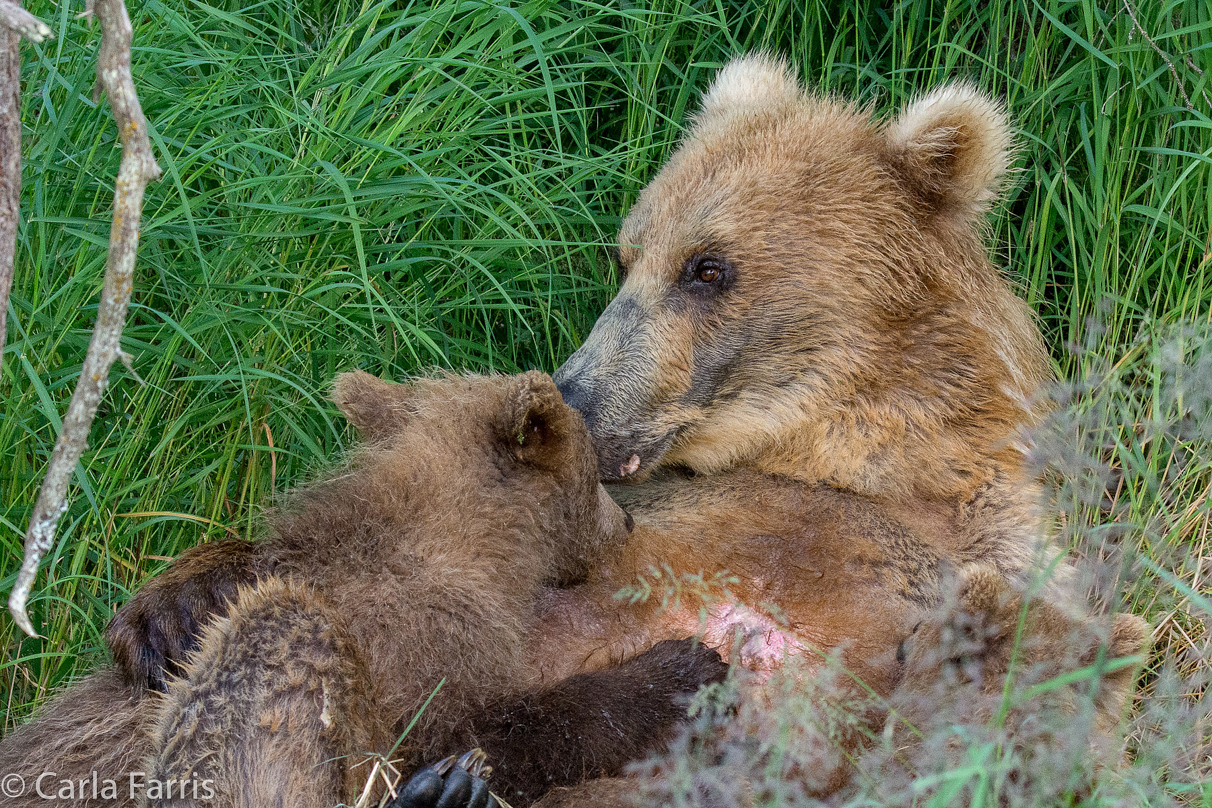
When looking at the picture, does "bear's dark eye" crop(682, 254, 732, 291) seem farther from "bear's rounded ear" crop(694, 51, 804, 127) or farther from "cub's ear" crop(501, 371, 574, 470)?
"cub's ear" crop(501, 371, 574, 470)

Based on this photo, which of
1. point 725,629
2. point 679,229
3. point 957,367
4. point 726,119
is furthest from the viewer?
point 726,119

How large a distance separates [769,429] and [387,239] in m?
1.69

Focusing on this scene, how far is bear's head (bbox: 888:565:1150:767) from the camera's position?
265 cm

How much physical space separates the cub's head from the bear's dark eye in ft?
2.78

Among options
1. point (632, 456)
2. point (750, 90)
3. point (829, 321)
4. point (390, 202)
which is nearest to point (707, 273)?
point (829, 321)

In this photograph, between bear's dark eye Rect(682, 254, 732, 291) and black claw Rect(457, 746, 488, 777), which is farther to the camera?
bear's dark eye Rect(682, 254, 732, 291)

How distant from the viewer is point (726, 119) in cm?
402

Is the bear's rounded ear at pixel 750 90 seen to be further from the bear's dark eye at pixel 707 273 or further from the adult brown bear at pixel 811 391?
the bear's dark eye at pixel 707 273

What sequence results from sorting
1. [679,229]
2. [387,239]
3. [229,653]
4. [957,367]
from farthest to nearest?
[387,239]
[679,229]
[957,367]
[229,653]

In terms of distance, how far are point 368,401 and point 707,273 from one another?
3.79ft

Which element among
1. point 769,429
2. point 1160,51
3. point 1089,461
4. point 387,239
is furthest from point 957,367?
point 387,239

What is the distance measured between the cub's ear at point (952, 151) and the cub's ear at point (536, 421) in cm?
143

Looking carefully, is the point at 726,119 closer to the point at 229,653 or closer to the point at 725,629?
the point at 725,629

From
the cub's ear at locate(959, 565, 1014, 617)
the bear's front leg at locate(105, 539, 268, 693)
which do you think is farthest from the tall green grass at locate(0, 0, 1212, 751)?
the cub's ear at locate(959, 565, 1014, 617)
